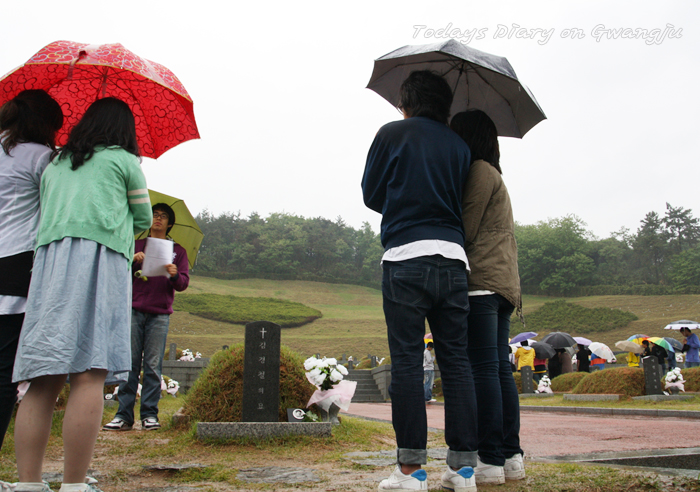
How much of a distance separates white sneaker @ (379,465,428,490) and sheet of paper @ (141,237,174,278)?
287cm

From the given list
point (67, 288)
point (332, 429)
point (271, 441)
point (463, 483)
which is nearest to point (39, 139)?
point (67, 288)

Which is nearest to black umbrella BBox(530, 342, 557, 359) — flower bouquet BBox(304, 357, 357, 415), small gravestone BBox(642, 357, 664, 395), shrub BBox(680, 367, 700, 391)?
shrub BBox(680, 367, 700, 391)

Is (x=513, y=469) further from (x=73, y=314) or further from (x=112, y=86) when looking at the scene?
(x=112, y=86)

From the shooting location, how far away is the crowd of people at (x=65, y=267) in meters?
1.84

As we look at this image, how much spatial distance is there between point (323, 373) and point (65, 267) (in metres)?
2.98

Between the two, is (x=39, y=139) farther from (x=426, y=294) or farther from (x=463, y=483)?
(x=463, y=483)

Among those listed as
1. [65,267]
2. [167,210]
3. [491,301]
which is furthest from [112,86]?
[491,301]

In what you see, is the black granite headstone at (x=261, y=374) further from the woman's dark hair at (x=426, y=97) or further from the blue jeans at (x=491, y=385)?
the woman's dark hair at (x=426, y=97)

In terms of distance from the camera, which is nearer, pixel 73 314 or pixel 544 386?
pixel 73 314

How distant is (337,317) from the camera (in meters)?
44.0

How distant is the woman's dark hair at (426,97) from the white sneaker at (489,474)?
62.5 inches

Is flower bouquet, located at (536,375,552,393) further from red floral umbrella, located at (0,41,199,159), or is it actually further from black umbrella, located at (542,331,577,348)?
red floral umbrella, located at (0,41,199,159)

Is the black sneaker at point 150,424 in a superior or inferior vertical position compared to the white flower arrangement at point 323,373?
inferior

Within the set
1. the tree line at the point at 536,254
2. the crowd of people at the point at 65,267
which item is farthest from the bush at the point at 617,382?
the tree line at the point at 536,254
